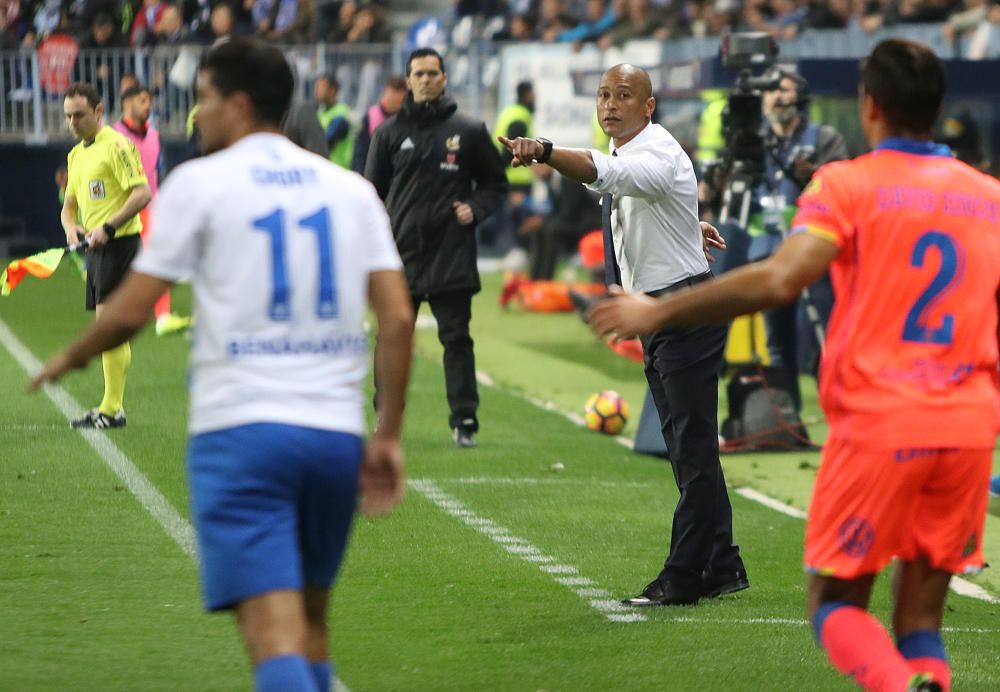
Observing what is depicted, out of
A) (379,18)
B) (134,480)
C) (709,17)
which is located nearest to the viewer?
(134,480)

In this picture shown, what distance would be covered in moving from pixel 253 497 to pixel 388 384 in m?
0.47

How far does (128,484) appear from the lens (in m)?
9.18

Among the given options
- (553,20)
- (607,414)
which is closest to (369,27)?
(553,20)

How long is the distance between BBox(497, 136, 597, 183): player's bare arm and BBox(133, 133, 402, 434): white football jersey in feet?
7.81

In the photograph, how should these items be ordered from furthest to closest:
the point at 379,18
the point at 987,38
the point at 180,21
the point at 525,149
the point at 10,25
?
the point at 379,18
the point at 10,25
the point at 180,21
the point at 987,38
the point at 525,149

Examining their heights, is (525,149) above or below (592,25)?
above

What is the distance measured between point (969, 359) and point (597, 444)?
6.74 meters

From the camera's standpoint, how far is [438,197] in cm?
1051

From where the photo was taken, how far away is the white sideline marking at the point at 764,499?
24.0ft

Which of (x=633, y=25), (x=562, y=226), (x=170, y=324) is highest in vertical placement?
(x=633, y=25)

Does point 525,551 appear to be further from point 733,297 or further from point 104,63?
point 104,63

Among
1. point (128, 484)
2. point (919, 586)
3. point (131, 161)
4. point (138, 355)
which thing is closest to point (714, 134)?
point (138, 355)

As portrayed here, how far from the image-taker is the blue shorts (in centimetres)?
379

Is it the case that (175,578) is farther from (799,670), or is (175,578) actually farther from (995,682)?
(995,682)
